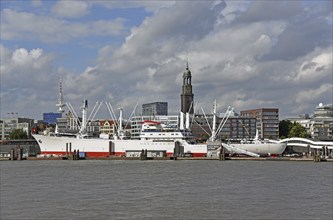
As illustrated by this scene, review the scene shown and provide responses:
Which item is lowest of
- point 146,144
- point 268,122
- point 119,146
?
point 119,146

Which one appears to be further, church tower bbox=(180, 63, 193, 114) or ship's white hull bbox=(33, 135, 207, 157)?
church tower bbox=(180, 63, 193, 114)

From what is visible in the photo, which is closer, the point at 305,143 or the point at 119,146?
the point at 119,146

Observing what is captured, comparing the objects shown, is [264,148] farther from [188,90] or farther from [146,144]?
[188,90]

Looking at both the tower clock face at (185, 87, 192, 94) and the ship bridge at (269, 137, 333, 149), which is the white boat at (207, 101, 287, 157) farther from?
the tower clock face at (185, 87, 192, 94)

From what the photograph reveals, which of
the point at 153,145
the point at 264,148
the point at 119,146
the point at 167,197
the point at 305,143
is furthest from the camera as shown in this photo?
the point at 305,143

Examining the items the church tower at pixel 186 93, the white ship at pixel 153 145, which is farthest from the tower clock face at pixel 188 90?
the white ship at pixel 153 145

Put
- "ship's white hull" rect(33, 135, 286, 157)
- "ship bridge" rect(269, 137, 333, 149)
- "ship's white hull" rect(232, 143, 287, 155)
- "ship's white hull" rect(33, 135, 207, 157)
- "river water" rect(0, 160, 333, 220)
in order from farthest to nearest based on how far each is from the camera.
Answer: "ship bridge" rect(269, 137, 333, 149) < "ship's white hull" rect(232, 143, 287, 155) < "ship's white hull" rect(33, 135, 286, 157) < "ship's white hull" rect(33, 135, 207, 157) < "river water" rect(0, 160, 333, 220)

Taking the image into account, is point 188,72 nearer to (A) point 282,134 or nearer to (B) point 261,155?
(A) point 282,134

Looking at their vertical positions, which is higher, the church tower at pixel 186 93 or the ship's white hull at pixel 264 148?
the church tower at pixel 186 93

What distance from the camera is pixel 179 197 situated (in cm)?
3759

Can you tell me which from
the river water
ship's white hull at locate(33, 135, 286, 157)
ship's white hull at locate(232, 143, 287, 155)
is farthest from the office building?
the river water

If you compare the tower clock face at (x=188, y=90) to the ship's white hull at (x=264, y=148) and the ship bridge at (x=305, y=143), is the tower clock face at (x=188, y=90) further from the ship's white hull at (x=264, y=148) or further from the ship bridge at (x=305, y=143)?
the ship's white hull at (x=264, y=148)

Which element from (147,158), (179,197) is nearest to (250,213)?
(179,197)

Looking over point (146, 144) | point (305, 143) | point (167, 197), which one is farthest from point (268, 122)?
point (167, 197)
